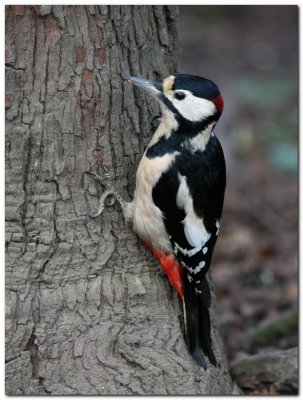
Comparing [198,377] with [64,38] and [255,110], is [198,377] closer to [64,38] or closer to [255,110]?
[64,38]

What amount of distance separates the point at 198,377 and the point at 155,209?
1010 mm

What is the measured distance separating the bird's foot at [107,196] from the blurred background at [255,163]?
2.02 m

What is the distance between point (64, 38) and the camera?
3689mm

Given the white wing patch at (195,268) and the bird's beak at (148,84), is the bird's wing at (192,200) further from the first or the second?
the bird's beak at (148,84)

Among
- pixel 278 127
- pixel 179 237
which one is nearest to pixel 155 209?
pixel 179 237

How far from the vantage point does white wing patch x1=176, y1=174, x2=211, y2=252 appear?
159 inches

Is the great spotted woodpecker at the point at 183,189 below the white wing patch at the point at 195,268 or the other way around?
the other way around

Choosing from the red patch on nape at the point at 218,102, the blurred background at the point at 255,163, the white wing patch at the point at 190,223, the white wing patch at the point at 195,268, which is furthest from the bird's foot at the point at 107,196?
the blurred background at the point at 255,163

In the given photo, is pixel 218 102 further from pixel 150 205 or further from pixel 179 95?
pixel 150 205

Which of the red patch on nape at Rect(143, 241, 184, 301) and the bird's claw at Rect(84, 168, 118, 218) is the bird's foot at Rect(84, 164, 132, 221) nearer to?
the bird's claw at Rect(84, 168, 118, 218)

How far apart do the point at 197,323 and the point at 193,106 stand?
4.21 ft

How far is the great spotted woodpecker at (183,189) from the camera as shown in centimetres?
396

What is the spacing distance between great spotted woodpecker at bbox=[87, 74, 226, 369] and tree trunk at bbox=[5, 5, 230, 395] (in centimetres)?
12

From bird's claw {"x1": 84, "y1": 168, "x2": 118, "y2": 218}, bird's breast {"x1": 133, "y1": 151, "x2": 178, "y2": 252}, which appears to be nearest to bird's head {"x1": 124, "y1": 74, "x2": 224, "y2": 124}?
bird's breast {"x1": 133, "y1": 151, "x2": 178, "y2": 252}
